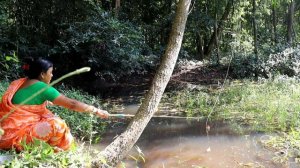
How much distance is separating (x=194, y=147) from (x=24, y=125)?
3.27m

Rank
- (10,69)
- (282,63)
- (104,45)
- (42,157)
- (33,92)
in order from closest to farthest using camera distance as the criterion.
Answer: (42,157), (33,92), (10,69), (104,45), (282,63)

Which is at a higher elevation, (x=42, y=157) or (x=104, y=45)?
(x=104, y=45)

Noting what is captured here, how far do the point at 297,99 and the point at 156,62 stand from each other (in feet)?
19.7

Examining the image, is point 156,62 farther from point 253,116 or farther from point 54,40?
point 253,116

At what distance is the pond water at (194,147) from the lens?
523 cm

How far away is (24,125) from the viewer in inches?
140

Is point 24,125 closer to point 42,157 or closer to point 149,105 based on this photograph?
point 42,157

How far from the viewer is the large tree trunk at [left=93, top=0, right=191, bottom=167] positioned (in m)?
4.15

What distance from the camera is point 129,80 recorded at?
13641 millimetres

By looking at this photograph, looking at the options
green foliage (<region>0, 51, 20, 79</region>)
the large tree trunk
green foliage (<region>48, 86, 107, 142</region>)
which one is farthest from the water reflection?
green foliage (<region>0, 51, 20, 79</region>)

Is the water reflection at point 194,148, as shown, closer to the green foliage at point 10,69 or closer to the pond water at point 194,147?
the pond water at point 194,147

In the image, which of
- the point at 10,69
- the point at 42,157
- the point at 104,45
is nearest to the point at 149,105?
the point at 42,157

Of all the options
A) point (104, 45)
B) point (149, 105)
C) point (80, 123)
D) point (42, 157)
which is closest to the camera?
point (42, 157)

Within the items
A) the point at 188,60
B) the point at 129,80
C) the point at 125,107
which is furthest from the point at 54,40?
the point at 188,60
